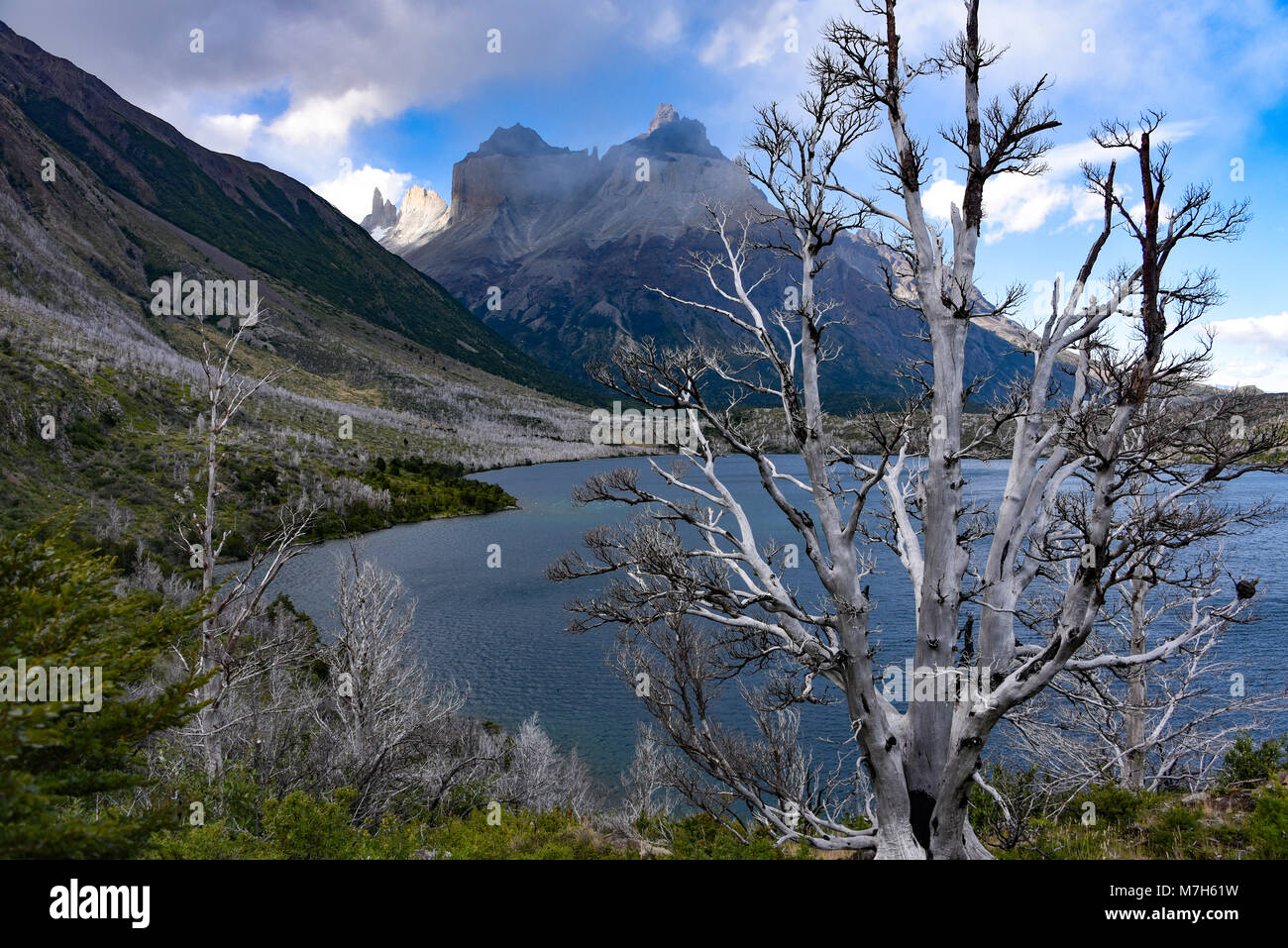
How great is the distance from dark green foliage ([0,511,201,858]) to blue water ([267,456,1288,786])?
2050 centimetres

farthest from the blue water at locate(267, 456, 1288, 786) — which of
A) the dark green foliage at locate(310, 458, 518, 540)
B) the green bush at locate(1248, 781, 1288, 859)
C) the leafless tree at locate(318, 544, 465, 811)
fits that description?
the green bush at locate(1248, 781, 1288, 859)

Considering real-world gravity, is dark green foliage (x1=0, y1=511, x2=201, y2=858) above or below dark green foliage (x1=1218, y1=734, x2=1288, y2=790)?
above

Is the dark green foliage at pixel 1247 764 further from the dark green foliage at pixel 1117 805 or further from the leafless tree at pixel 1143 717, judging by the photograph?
the dark green foliage at pixel 1117 805

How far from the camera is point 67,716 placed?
6305 millimetres

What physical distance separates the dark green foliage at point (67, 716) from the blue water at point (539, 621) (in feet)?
67.2

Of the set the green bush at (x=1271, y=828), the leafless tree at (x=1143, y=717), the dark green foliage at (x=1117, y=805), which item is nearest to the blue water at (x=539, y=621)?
the leafless tree at (x=1143, y=717)

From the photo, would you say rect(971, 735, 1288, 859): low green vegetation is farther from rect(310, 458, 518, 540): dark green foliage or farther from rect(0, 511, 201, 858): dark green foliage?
rect(310, 458, 518, 540): dark green foliage

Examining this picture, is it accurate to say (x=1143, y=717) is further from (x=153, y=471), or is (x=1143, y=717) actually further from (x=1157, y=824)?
(x=153, y=471)

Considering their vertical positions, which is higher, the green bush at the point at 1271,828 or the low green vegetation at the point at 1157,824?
the green bush at the point at 1271,828

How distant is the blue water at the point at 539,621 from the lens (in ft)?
95.9

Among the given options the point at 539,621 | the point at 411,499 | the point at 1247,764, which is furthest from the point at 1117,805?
the point at 411,499

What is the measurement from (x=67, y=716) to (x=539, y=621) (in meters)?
36.1

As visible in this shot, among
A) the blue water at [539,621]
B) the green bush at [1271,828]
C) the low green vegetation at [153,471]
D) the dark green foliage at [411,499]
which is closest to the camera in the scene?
the green bush at [1271,828]

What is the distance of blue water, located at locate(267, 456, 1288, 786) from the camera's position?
95.9 ft
